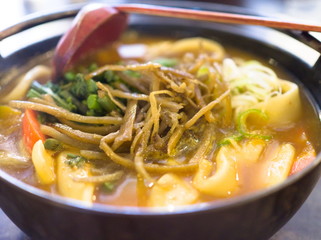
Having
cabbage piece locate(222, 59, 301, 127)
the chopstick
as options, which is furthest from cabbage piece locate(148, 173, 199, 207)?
the chopstick

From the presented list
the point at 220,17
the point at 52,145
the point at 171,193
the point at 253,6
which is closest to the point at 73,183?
the point at 52,145

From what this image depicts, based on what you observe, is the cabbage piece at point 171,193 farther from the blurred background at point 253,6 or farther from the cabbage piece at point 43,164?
the blurred background at point 253,6

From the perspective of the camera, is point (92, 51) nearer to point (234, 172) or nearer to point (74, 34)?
point (74, 34)

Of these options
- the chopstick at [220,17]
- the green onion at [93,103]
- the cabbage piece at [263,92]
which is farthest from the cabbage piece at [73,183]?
the chopstick at [220,17]

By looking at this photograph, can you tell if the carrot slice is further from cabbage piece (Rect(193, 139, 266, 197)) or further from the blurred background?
the blurred background

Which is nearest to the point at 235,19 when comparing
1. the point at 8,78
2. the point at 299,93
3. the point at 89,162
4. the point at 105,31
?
the point at 299,93
